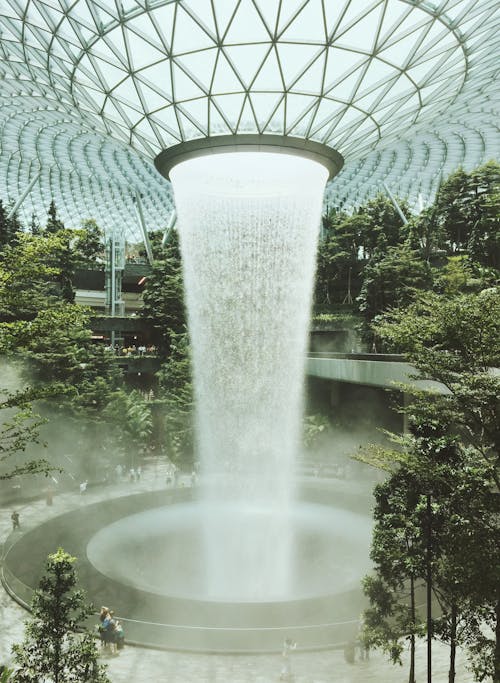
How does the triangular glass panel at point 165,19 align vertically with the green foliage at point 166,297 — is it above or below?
above

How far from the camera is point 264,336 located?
128 feet

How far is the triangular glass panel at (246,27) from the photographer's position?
22469 millimetres

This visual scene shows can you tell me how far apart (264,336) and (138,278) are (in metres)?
56.7

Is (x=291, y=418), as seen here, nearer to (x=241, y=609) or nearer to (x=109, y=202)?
(x=241, y=609)

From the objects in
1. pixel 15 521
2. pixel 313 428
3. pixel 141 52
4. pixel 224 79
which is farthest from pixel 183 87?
pixel 313 428

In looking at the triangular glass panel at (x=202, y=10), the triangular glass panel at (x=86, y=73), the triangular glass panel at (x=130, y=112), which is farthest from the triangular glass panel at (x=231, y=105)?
the triangular glass panel at (x=86, y=73)

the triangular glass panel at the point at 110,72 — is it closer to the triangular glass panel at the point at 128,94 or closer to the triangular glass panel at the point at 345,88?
the triangular glass panel at the point at 128,94

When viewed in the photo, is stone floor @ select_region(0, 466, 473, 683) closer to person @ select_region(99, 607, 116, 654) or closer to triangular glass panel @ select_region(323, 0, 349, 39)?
person @ select_region(99, 607, 116, 654)

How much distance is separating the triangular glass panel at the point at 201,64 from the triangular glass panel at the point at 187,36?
1.04ft

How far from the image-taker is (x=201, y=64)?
2473cm

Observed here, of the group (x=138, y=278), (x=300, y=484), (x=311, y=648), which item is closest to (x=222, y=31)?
(x=311, y=648)

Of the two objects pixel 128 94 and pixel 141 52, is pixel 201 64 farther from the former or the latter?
pixel 128 94

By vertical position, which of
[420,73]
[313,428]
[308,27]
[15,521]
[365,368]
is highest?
[308,27]

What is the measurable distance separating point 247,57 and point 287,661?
24.1 m
